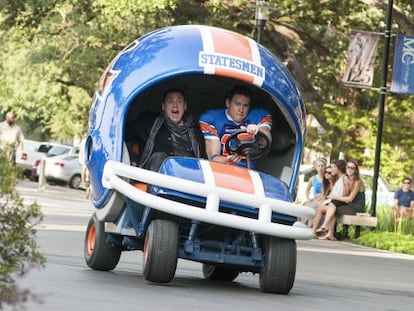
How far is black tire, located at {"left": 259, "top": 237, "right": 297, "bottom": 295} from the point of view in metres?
12.3

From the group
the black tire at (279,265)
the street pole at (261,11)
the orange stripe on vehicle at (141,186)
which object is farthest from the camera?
the street pole at (261,11)

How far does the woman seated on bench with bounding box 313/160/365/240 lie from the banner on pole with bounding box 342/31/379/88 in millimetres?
4072

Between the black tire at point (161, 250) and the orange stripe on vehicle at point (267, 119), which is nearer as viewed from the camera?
the black tire at point (161, 250)

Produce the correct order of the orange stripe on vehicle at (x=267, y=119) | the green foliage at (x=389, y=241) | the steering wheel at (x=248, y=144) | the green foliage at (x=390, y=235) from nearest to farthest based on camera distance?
the steering wheel at (x=248, y=144) < the orange stripe on vehicle at (x=267, y=119) < the green foliage at (x=389, y=241) < the green foliage at (x=390, y=235)

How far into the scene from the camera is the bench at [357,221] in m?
25.8

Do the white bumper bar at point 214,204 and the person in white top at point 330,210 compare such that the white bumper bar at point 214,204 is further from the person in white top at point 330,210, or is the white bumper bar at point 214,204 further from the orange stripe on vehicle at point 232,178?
the person in white top at point 330,210

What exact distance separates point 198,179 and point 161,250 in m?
0.73

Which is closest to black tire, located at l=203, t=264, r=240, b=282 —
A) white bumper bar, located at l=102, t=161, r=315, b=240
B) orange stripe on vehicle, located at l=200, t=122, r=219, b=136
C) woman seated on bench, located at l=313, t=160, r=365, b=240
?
orange stripe on vehicle, located at l=200, t=122, r=219, b=136

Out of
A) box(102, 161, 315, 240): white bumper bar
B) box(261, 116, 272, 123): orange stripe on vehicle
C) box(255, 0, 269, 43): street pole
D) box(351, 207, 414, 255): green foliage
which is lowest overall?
box(102, 161, 315, 240): white bumper bar

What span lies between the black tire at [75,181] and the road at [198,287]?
31952 mm

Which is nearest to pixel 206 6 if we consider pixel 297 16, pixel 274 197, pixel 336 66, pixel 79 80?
pixel 297 16

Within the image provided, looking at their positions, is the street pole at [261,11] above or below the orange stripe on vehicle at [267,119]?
above

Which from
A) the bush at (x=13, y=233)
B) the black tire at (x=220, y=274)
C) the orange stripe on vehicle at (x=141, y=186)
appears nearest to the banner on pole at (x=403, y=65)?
the black tire at (x=220, y=274)

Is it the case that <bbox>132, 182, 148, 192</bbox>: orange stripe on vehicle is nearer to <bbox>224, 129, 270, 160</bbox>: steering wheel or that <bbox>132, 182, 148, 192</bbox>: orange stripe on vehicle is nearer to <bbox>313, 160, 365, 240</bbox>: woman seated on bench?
<bbox>224, 129, 270, 160</bbox>: steering wheel
